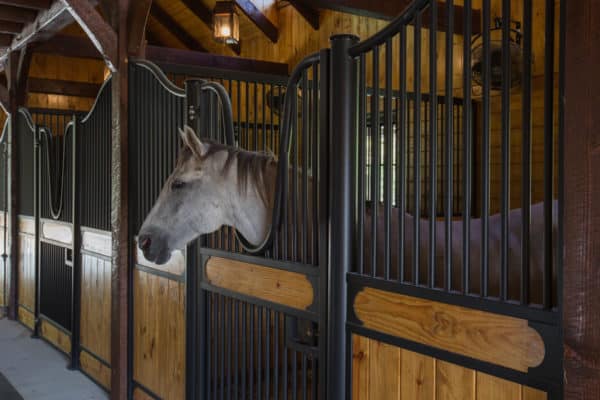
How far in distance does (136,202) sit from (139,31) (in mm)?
919

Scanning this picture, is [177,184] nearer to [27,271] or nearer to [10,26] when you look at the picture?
[27,271]

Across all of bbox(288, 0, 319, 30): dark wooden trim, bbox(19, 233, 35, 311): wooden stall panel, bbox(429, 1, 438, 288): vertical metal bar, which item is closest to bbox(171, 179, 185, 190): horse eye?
bbox(429, 1, 438, 288): vertical metal bar

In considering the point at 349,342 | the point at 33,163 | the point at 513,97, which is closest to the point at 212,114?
the point at 349,342

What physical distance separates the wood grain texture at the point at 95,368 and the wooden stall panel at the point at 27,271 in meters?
1.33

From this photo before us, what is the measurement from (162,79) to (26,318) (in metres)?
3.28

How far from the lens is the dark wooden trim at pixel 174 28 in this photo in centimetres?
828

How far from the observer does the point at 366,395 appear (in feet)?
5.02

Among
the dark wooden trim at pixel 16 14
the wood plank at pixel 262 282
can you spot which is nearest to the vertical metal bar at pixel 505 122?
the wood plank at pixel 262 282

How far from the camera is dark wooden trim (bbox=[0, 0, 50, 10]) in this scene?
14.0 ft

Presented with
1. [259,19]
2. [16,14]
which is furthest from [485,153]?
[259,19]

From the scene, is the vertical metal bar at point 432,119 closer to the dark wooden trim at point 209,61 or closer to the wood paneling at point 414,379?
the wood paneling at point 414,379

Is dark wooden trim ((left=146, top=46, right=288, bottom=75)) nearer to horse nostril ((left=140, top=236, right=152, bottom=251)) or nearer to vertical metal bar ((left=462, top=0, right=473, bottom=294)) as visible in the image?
horse nostril ((left=140, top=236, right=152, bottom=251))

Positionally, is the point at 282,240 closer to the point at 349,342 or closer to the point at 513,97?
the point at 349,342

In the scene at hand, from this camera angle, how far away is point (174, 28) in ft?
27.3
